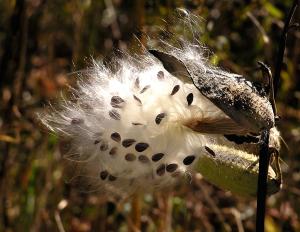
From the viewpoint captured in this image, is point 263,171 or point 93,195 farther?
point 93,195

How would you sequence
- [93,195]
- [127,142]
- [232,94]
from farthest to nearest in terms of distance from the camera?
[93,195], [127,142], [232,94]

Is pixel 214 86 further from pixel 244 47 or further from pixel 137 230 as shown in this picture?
pixel 244 47

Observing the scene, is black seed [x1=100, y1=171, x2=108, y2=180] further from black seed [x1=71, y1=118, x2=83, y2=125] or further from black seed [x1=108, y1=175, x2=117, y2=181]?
black seed [x1=71, y1=118, x2=83, y2=125]

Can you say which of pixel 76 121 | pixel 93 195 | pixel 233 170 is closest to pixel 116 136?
pixel 76 121

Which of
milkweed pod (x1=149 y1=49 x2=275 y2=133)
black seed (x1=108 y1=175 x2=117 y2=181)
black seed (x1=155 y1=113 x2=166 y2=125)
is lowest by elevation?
black seed (x1=108 y1=175 x2=117 y2=181)

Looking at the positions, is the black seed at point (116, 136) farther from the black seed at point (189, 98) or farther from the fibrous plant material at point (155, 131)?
the black seed at point (189, 98)

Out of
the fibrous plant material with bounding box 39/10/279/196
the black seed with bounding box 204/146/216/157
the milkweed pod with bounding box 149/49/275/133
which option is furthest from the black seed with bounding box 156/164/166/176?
the milkweed pod with bounding box 149/49/275/133

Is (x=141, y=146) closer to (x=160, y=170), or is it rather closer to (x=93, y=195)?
(x=160, y=170)

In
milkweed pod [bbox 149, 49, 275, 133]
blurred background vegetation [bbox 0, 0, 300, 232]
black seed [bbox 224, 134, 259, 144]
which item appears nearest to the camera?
milkweed pod [bbox 149, 49, 275, 133]
